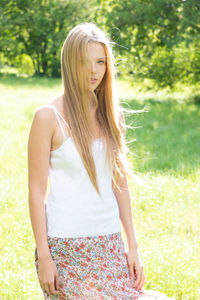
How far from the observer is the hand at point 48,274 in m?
1.98

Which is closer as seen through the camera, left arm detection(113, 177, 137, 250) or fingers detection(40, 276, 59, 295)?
fingers detection(40, 276, 59, 295)

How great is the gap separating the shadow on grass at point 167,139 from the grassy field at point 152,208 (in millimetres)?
15

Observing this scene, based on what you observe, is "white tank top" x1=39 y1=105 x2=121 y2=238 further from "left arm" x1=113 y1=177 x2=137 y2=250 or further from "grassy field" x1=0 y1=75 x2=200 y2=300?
"grassy field" x1=0 y1=75 x2=200 y2=300

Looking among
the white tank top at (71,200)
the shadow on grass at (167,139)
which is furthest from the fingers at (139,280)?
the shadow on grass at (167,139)

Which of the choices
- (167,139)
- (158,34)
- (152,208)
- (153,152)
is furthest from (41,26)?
(152,208)

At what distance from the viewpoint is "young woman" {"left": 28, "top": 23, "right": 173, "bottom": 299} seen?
1.99 meters

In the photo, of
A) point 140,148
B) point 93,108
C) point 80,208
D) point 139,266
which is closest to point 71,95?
point 93,108

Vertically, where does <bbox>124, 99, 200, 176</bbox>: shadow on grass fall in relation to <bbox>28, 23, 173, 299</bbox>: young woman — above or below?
below

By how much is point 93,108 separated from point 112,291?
85 centimetres

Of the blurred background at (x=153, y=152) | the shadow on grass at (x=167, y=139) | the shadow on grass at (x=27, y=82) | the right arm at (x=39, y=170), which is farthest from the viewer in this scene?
the shadow on grass at (x=27, y=82)

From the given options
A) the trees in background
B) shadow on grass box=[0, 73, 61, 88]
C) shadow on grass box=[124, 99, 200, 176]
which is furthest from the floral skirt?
shadow on grass box=[0, 73, 61, 88]

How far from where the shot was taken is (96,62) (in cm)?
207

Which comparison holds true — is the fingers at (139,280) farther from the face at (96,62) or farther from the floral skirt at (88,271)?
the face at (96,62)

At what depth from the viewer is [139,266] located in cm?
221
